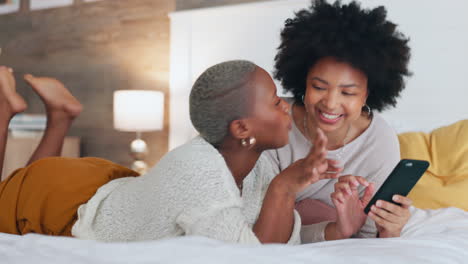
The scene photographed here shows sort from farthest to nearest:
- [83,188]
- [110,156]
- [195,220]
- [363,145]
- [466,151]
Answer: [110,156], [466,151], [363,145], [83,188], [195,220]

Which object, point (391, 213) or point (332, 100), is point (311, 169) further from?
point (332, 100)

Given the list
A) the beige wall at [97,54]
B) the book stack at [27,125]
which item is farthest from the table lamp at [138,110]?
the book stack at [27,125]

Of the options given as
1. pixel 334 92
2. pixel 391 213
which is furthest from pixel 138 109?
pixel 391 213

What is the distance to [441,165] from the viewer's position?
5.06 feet

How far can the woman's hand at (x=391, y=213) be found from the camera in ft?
3.13

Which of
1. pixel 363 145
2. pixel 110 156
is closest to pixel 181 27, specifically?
pixel 110 156

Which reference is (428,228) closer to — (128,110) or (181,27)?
(128,110)

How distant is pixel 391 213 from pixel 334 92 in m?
0.35

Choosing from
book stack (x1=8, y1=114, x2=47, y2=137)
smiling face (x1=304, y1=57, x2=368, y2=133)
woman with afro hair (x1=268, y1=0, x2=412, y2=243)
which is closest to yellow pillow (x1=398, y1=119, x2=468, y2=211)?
woman with afro hair (x1=268, y1=0, x2=412, y2=243)

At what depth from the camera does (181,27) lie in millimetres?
2568

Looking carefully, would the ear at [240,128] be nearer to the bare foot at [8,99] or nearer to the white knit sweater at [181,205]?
the white knit sweater at [181,205]

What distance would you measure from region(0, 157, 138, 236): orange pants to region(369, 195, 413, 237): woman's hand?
67 cm

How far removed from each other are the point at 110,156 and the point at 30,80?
1.48m

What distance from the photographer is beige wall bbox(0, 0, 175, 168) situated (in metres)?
2.78
